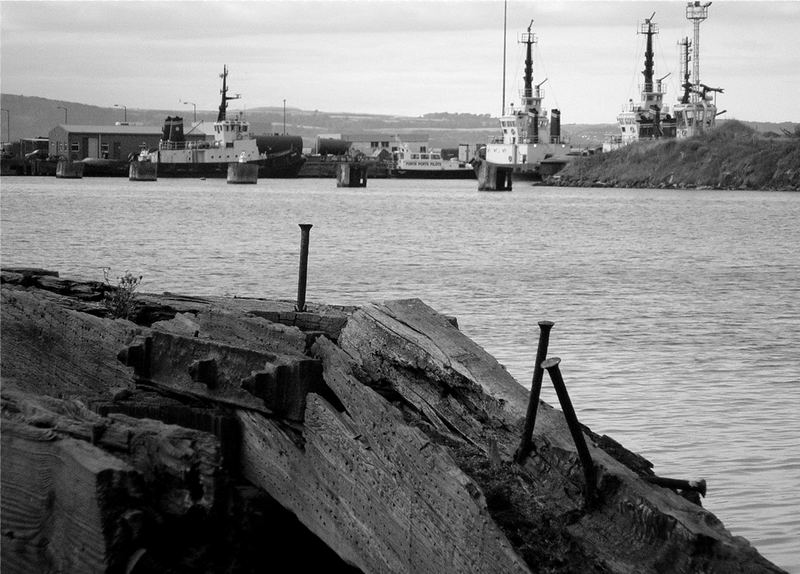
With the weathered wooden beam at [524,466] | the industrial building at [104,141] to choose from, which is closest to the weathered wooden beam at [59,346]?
the weathered wooden beam at [524,466]

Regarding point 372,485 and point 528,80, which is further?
point 528,80

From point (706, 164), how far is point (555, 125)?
2445cm

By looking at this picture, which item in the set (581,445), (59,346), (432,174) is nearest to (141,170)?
(432,174)

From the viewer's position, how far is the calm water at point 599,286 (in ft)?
24.5

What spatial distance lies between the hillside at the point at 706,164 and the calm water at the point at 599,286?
41.3m

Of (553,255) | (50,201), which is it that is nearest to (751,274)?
(553,255)

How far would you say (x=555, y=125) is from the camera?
120250 mm

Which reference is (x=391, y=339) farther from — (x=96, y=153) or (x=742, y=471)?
(x=96, y=153)

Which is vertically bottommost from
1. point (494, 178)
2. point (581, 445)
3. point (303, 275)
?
point (581, 445)

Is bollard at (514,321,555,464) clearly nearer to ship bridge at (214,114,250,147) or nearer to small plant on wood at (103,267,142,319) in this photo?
small plant on wood at (103,267,142,319)

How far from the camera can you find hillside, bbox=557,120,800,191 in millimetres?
93562

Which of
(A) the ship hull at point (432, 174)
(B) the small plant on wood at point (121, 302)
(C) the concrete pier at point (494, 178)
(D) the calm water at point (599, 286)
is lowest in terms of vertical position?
(D) the calm water at point (599, 286)

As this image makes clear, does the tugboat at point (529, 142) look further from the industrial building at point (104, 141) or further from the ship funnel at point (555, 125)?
the industrial building at point (104, 141)

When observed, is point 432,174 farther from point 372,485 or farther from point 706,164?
point 372,485
